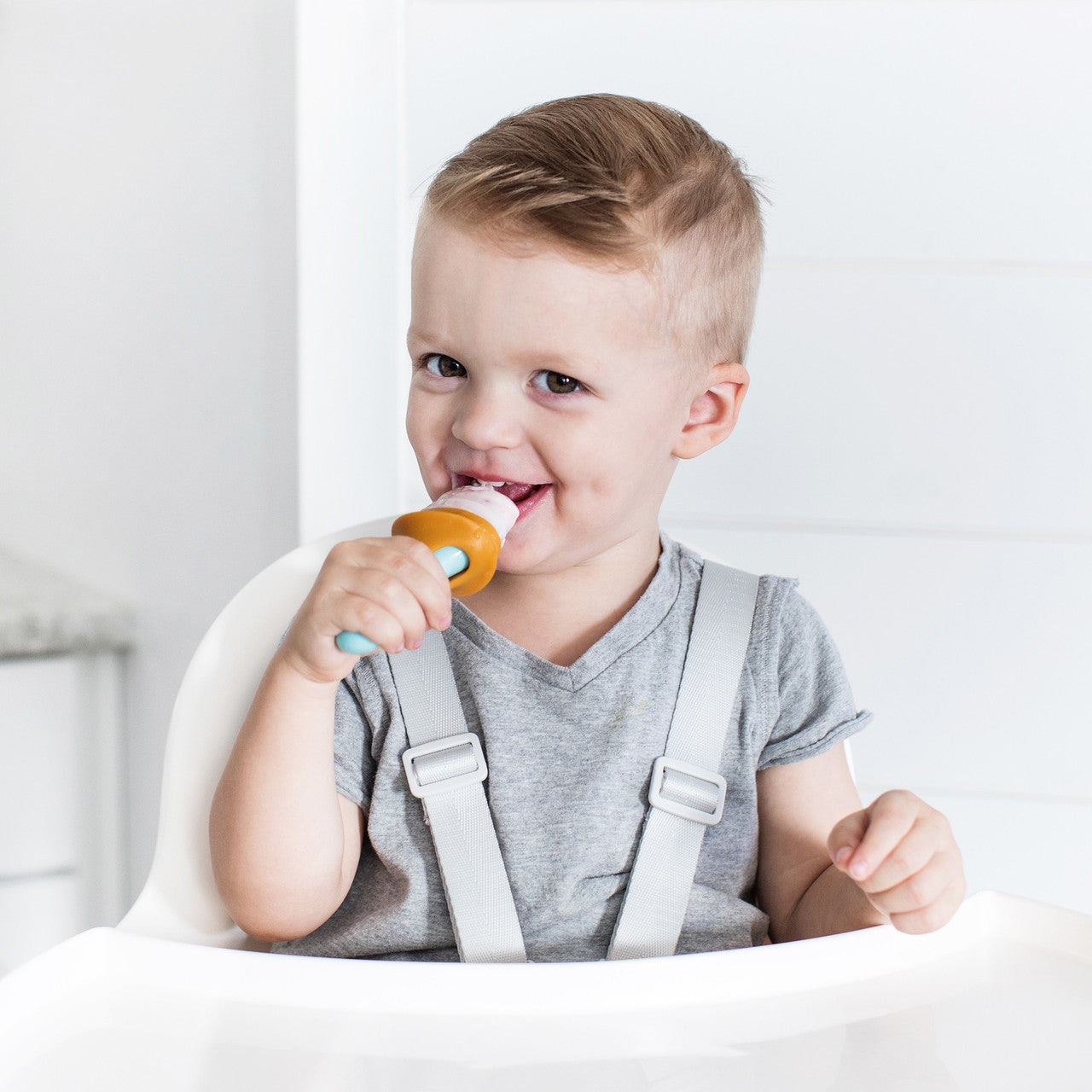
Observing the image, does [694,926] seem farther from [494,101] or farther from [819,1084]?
[494,101]

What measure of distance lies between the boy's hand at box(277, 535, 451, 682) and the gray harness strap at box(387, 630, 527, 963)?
0.16 metres

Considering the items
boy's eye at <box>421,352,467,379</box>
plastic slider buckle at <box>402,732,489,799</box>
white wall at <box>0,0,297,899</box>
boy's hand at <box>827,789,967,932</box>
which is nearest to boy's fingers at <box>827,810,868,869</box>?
boy's hand at <box>827,789,967,932</box>

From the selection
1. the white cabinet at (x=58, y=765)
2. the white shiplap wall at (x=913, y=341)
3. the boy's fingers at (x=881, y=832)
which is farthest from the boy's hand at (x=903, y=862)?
the white cabinet at (x=58, y=765)

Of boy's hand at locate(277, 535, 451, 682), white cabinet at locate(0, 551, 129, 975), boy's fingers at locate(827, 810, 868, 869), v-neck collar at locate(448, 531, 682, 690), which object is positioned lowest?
white cabinet at locate(0, 551, 129, 975)

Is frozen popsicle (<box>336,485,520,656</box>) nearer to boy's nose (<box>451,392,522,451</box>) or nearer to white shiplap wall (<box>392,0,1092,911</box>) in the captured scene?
boy's nose (<box>451,392,522,451</box>)

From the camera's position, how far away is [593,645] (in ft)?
2.68

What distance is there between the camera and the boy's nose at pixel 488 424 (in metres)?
0.69

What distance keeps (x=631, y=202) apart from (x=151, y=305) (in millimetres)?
819

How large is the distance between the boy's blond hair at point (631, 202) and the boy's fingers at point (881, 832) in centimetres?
32

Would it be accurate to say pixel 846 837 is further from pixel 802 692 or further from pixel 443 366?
pixel 443 366

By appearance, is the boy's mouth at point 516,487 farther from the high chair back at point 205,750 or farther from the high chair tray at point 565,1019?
the high chair tray at point 565,1019

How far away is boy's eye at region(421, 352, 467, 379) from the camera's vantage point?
2.40ft

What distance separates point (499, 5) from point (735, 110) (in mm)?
250

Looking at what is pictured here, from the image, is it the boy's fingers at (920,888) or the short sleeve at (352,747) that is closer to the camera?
the boy's fingers at (920,888)
